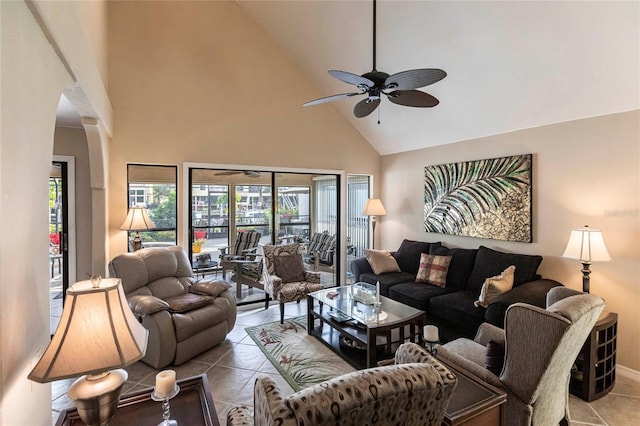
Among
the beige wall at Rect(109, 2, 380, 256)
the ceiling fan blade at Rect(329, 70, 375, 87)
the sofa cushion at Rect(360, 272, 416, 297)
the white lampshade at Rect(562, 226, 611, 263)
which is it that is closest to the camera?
the ceiling fan blade at Rect(329, 70, 375, 87)

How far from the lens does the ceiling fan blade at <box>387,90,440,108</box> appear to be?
2.70m

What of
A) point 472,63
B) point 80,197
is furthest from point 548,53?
point 80,197

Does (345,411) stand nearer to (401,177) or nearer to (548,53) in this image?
(548,53)

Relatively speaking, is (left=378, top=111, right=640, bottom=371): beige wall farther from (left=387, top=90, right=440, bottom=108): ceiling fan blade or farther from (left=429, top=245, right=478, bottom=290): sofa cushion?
(left=387, top=90, right=440, bottom=108): ceiling fan blade

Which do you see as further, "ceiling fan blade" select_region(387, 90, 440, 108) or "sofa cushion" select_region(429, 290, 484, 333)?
"sofa cushion" select_region(429, 290, 484, 333)

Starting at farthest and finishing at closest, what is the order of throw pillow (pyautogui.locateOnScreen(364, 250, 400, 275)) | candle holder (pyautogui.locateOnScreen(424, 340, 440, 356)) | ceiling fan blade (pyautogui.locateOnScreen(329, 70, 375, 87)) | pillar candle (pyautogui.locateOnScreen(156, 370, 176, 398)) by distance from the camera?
throw pillow (pyautogui.locateOnScreen(364, 250, 400, 275))
ceiling fan blade (pyautogui.locateOnScreen(329, 70, 375, 87))
candle holder (pyautogui.locateOnScreen(424, 340, 440, 356))
pillar candle (pyautogui.locateOnScreen(156, 370, 176, 398))

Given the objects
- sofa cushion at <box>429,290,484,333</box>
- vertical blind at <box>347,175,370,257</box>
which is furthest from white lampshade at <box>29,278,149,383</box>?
vertical blind at <box>347,175,370,257</box>

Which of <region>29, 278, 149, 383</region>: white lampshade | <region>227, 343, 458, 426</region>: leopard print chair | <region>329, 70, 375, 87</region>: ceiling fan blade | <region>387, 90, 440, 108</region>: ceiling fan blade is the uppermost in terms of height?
<region>329, 70, 375, 87</region>: ceiling fan blade

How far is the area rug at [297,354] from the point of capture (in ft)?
9.87

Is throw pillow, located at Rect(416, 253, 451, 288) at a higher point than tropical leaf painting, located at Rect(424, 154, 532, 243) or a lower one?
lower

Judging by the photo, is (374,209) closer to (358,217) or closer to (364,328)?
(358,217)

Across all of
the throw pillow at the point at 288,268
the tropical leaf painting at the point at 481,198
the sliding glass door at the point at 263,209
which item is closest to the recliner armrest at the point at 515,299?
the tropical leaf painting at the point at 481,198

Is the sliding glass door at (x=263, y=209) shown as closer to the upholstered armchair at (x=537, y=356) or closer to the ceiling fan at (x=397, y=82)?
the ceiling fan at (x=397, y=82)

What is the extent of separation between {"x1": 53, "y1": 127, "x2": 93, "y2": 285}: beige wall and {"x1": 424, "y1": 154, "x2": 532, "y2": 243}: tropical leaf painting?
4981 millimetres
